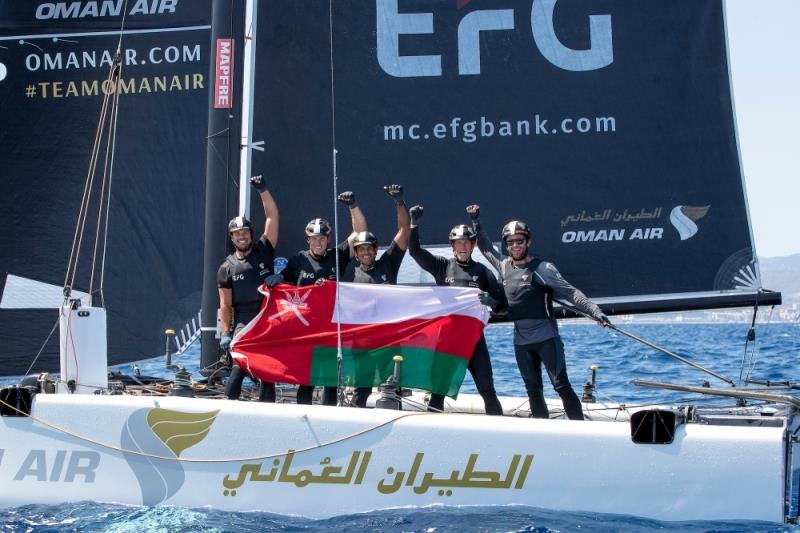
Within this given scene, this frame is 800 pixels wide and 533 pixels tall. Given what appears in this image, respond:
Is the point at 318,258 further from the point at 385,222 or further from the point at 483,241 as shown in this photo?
the point at 483,241

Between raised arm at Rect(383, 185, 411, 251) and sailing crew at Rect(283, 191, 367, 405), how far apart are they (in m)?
0.33

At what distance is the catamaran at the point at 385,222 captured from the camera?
6.27 m

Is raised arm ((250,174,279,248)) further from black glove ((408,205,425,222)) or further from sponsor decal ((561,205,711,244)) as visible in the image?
sponsor decal ((561,205,711,244))

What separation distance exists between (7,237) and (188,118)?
178 cm

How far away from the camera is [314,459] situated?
647 cm

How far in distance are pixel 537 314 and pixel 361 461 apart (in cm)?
156

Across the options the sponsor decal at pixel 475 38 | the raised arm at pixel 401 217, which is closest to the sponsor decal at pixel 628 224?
the sponsor decal at pixel 475 38

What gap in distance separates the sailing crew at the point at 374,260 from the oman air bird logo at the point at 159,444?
125 centimetres

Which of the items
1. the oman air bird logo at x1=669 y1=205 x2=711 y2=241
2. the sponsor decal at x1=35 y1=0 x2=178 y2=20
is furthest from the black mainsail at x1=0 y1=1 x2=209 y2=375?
the oman air bird logo at x1=669 y1=205 x2=711 y2=241

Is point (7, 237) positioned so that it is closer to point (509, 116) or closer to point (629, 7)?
point (509, 116)

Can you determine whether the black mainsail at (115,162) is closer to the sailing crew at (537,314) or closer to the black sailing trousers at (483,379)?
the black sailing trousers at (483,379)

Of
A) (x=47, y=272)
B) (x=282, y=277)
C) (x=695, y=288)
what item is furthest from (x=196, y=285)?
(x=695, y=288)

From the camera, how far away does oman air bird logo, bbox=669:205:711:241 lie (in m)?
8.20

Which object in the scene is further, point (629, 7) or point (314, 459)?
point (629, 7)
